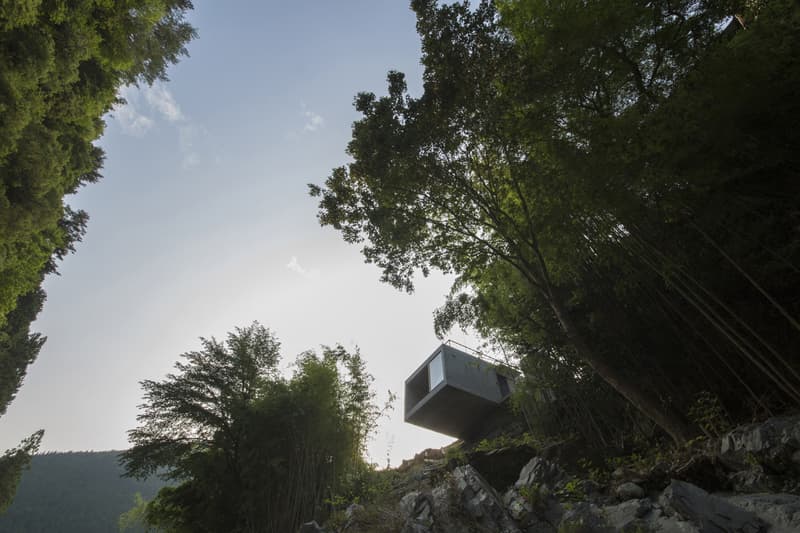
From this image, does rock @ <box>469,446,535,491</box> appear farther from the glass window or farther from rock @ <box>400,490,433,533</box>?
the glass window

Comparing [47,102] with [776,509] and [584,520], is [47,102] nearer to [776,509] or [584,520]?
[584,520]

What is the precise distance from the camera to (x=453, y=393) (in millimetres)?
10523

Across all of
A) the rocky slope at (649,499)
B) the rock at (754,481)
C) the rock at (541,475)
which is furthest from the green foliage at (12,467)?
the rock at (754,481)

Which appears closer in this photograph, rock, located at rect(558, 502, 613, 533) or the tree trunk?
rock, located at rect(558, 502, 613, 533)

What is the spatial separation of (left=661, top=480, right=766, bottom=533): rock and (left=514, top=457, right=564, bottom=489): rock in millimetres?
1553

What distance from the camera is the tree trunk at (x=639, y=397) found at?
367 centimetres

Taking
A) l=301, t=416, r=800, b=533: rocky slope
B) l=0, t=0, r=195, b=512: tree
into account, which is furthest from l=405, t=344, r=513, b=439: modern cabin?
l=0, t=0, r=195, b=512: tree

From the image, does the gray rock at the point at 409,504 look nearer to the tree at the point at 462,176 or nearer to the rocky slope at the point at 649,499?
the rocky slope at the point at 649,499

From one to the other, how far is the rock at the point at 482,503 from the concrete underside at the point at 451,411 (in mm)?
6725

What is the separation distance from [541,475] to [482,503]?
114 cm

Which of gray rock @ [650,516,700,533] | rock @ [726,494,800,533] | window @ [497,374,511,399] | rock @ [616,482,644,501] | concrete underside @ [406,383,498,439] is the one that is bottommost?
gray rock @ [650,516,700,533]

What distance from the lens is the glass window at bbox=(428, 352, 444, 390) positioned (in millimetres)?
10938

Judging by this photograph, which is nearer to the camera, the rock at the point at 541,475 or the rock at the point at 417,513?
the rock at the point at 417,513

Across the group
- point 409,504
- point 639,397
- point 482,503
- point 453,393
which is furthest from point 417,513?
point 453,393
